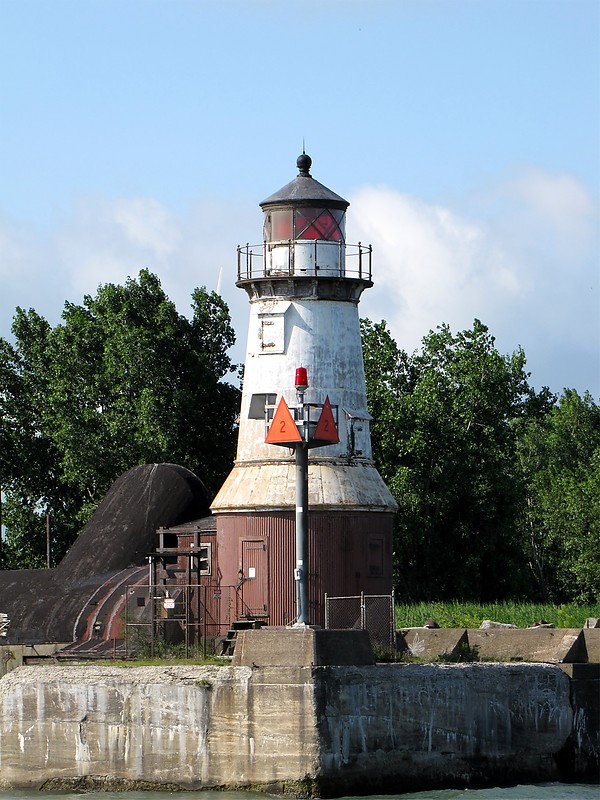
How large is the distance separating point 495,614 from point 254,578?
1159cm

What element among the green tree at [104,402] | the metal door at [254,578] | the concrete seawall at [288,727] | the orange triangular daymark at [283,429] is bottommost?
the concrete seawall at [288,727]

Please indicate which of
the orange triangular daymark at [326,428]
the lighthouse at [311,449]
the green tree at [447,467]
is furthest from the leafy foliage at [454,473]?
the orange triangular daymark at [326,428]

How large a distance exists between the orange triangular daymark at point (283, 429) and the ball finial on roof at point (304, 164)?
788 cm

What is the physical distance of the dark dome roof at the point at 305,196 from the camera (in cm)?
4044

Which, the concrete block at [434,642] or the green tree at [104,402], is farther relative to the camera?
the green tree at [104,402]

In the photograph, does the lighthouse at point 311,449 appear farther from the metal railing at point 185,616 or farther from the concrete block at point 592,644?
the concrete block at point 592,644

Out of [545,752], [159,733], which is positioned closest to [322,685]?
[159,733]

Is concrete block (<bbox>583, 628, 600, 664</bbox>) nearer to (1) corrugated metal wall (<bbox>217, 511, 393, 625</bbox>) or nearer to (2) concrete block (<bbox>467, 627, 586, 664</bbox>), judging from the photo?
(2) concrete block (<bbox>467, 627, 586, 664</bbox>)

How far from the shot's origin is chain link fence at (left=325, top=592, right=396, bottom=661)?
37.1 m

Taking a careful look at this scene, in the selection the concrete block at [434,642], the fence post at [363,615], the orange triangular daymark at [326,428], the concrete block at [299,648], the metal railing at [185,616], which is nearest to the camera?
the concrete block at [299,648]

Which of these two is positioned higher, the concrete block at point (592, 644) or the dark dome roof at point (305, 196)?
the dark dome roof at point (305, 196)

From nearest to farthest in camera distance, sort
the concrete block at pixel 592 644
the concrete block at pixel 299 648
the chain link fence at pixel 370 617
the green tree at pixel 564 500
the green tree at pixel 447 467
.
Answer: the concrete block at pixel 299 648 < the chain link fence at pixel 370 617 < the concrete block at pixel 592 644 < the green tree at pixel 447 467 < the green tree at pixel 564 500

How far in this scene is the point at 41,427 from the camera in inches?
2399

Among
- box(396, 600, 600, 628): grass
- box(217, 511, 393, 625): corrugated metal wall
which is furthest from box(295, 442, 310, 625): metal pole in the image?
box(396, 600, 600, 628): grass
